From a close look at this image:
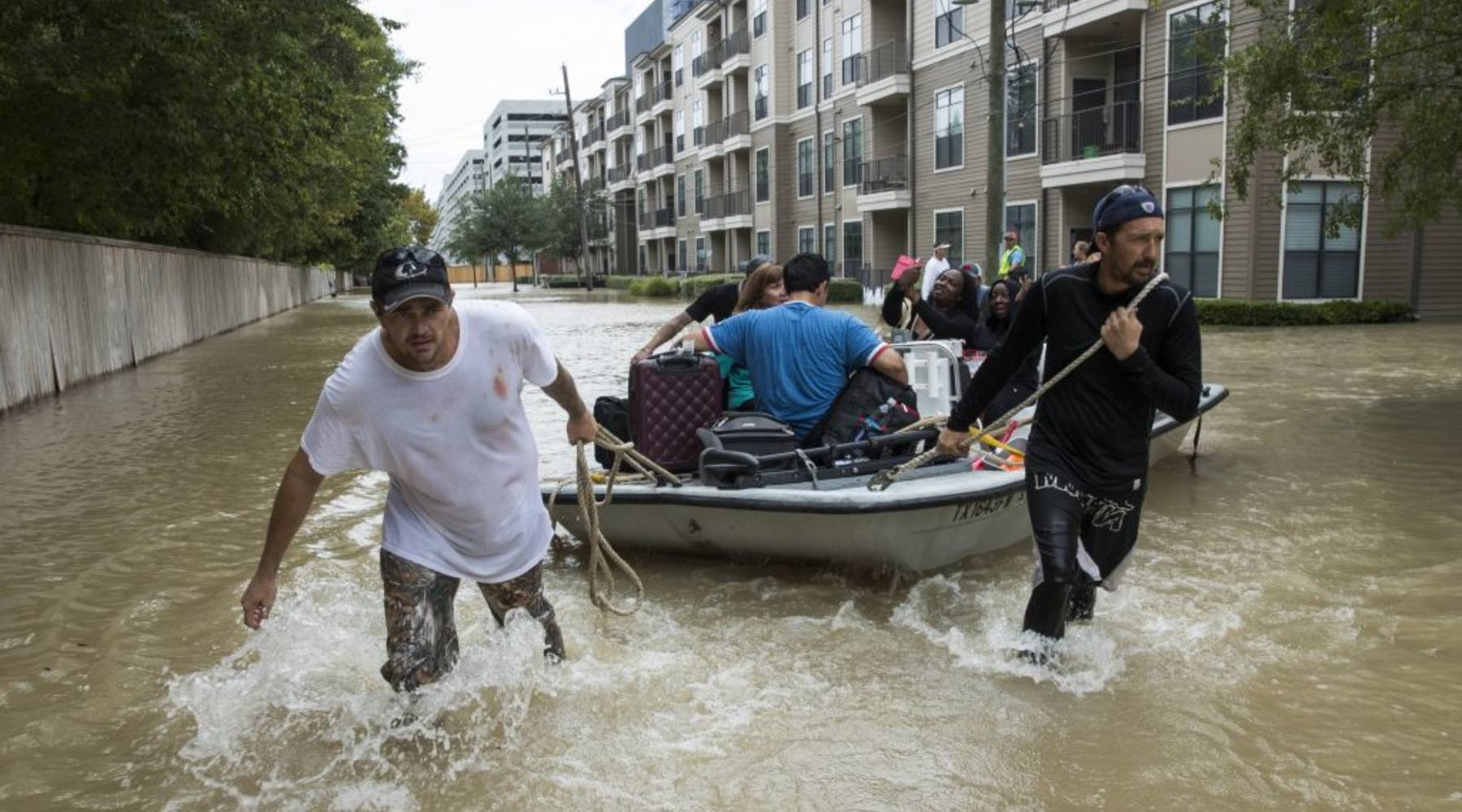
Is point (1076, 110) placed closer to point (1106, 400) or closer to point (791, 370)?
point (791, 370)

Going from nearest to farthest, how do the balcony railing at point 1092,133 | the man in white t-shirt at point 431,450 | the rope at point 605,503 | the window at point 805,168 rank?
the man in white t-shirt at point 431,450, the rope at point 605,503, the balcony railing at point 1092,133, the window at point 805,168

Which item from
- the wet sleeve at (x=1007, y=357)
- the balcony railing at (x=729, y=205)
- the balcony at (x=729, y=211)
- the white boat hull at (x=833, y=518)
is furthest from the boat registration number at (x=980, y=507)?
the balcony railing at (x=729, y=205)

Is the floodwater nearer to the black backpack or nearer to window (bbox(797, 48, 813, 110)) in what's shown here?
the black backpack

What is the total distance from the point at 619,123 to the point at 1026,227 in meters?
51.2

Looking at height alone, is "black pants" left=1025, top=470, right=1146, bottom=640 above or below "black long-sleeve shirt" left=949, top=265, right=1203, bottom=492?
below

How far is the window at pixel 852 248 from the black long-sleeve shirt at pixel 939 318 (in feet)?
102

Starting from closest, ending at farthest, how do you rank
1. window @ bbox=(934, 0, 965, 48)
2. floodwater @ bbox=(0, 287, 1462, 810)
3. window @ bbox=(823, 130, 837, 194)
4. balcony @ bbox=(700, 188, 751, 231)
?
floodwater @ bbox=(0, 287, 1462, 810) → window @ bbox=(934, 0, 965, 48) → window @ bbox=(823, 130, 837, 194) → balcony @ bbox=(700, 188, 751, 231)

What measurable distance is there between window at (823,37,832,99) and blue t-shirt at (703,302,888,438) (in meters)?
37.8

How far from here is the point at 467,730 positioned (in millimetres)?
4426

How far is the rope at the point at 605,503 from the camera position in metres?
4.69

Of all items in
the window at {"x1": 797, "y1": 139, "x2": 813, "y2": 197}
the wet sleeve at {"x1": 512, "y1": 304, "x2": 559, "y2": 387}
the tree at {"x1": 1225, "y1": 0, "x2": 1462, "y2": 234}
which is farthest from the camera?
the window at {"x1": 797, "y1": 139, "x2": 813, "y2": 197}

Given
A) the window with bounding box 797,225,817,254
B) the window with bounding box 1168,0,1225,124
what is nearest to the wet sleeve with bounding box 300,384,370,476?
the window with bounding box 1168,0,1225,124

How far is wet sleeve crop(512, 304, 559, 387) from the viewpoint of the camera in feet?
12.9

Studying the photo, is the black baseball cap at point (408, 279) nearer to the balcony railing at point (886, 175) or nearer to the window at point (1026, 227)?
the window at point (1026, 227)
